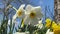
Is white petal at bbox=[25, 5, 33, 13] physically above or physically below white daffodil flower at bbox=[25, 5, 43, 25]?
above

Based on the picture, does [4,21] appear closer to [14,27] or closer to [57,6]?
[14,27]

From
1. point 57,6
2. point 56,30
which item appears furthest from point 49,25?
point 57,6

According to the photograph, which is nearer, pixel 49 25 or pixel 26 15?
pixel 26 15

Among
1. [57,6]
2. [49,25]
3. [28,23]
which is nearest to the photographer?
[28,23]

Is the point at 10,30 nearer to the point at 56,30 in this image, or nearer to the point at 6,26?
the point at 6,26

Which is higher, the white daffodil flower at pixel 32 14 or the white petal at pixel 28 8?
the white petal at pixel 28 8

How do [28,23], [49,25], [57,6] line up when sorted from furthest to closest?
[57,6] → [49,25] → [28,23]
